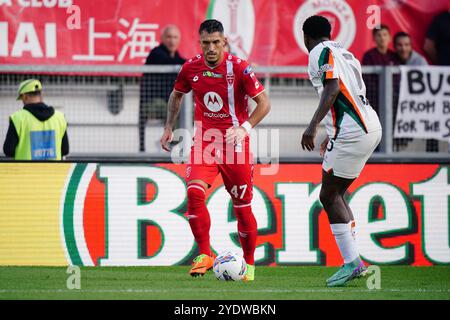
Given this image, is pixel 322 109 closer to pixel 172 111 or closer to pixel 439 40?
pixel 172 111

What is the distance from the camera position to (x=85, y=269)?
11.7 meters

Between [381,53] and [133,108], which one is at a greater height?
[381,53]

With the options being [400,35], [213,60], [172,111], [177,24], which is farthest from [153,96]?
[400,35]

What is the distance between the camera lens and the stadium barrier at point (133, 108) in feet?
45.6

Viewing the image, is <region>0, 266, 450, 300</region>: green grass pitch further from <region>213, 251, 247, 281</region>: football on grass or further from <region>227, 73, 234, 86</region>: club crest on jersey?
<region>227, 73, 234, 86</region>: club crest on jersey

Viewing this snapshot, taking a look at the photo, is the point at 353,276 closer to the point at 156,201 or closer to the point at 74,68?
the point at 156,201

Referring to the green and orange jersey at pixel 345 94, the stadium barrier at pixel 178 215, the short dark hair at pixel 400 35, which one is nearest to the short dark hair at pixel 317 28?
the green and orange jersey at pixel 345 94

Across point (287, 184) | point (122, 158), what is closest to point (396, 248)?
point (287, 184)

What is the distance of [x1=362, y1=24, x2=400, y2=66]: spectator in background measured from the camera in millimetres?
15047

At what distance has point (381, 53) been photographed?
1510 centimetres

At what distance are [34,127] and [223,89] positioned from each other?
370cm

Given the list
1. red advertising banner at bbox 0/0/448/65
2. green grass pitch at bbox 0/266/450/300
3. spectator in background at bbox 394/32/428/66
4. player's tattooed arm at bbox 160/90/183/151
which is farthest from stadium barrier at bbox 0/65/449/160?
player's tattooed arm at bbox 160/90/183/151

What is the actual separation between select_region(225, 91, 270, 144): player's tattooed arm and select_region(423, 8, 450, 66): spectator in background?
5864 mm
